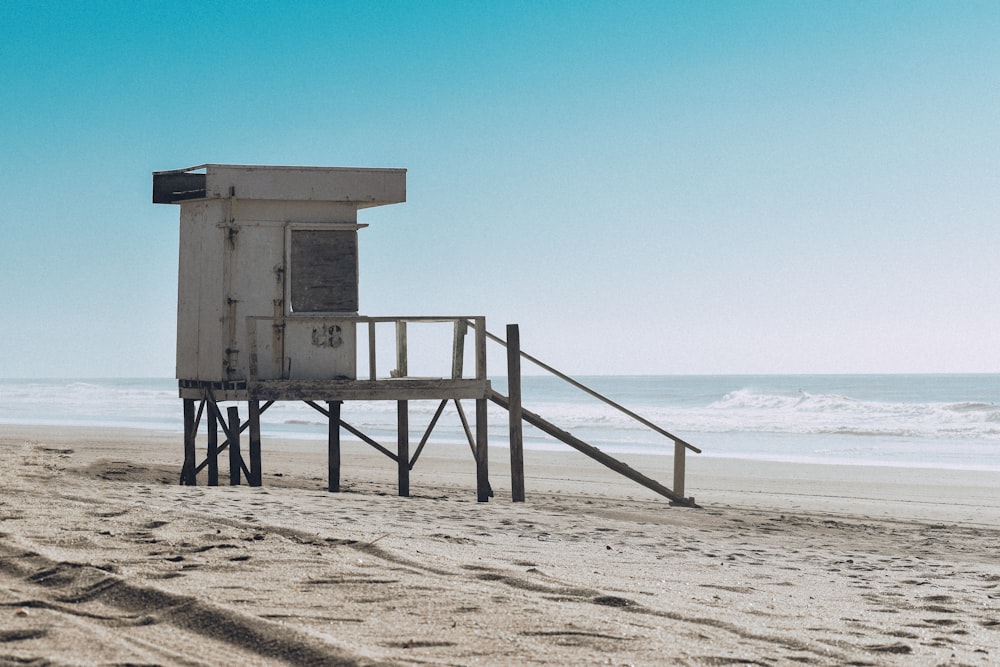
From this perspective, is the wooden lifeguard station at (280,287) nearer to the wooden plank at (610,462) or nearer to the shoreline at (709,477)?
the wooden plank at (610,462)

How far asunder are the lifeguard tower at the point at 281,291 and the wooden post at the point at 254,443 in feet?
0.06

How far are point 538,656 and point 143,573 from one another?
2525 millimetres

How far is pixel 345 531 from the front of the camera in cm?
822

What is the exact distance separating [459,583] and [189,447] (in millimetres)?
9684

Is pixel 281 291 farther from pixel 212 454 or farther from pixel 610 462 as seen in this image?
pixel 610 462

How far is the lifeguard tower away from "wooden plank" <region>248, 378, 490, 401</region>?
0.01 m

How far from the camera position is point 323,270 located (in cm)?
1360

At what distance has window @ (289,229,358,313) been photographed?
1354 cm

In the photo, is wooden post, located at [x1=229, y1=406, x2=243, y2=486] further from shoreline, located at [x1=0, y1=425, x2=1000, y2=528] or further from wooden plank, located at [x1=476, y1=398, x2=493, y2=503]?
wooden plank, located at [x1=476, y1=398, x2=493, y2=503]

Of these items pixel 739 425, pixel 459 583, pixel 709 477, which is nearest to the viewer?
pixel 459 583

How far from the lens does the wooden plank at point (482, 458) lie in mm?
13758

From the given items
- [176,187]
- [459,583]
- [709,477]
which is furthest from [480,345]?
[459,583]

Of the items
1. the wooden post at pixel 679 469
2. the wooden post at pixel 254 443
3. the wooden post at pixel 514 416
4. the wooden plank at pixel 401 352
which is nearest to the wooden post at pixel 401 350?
the wooden plank at pixel 401 352

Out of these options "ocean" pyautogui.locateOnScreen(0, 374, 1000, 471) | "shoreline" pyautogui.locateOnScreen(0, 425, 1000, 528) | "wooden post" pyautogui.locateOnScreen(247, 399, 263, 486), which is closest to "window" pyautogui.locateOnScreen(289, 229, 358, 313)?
"wooden post" pyautogui.locateOnScreen(247, 399, 263, 486)
